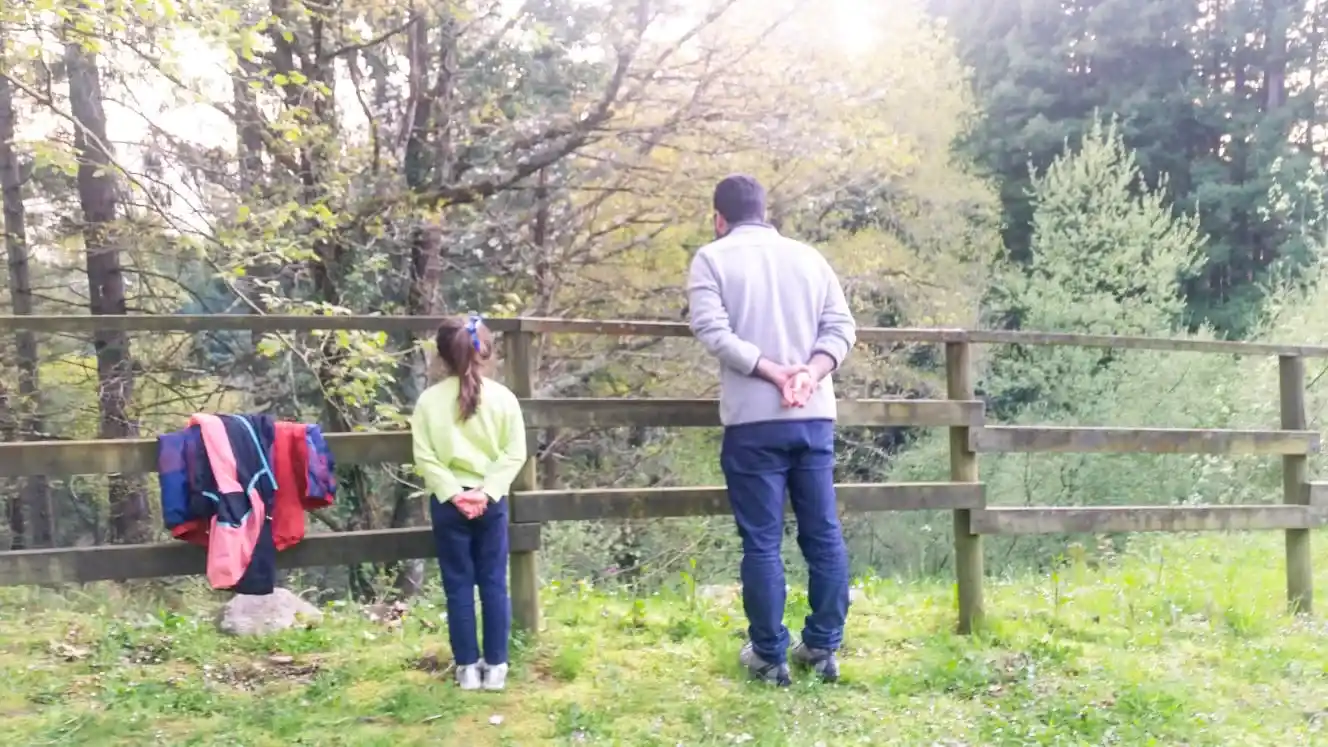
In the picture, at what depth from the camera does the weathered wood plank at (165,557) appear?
3.40 metres

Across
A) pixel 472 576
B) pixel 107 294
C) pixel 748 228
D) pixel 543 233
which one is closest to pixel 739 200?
pixel 748 228

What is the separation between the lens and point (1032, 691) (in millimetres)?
3568

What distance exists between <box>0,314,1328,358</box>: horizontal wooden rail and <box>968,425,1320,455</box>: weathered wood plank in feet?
1.31

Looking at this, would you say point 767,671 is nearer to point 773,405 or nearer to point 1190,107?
point 773,405

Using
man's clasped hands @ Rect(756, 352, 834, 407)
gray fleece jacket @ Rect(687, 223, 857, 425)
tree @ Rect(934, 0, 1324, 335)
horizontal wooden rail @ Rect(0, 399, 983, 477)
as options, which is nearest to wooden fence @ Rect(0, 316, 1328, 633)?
horizontal wooden rail @ Rect(0, 399, 983, 477)

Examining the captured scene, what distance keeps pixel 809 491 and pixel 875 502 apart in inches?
30.0

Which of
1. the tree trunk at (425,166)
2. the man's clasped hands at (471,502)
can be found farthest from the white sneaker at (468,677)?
the tree trunk at (425,166)

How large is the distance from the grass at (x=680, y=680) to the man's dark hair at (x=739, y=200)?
64.5 inches

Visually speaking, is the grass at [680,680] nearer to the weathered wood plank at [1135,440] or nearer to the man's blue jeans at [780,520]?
the man's blue jeans at [780,520]

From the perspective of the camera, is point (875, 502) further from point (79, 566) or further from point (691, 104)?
point (691, 104)

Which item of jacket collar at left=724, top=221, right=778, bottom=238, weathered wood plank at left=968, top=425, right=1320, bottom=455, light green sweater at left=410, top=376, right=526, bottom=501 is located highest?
jacket collar at left=724, top=221, right=778, bottom=238

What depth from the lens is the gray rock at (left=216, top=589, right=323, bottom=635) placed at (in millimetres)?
4164

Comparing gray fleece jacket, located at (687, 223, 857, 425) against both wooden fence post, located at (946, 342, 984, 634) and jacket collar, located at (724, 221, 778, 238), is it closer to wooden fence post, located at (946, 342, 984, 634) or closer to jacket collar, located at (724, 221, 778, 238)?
jacket collar, located at (724, 221, 778, 238)

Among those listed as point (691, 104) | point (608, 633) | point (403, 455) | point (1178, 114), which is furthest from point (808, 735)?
point (1178, 114)
